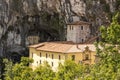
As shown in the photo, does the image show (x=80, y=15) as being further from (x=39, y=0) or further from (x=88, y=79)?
(x=88, y=79)

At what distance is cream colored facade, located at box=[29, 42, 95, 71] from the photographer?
193ft

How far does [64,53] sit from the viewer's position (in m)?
58.8

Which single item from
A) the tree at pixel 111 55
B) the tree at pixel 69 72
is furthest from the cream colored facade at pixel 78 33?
the tree at pixel 111 55

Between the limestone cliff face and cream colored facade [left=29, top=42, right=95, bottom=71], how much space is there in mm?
6408

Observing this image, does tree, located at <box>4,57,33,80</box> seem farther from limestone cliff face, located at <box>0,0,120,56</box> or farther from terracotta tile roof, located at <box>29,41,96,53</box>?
limestone cliff face, located at <box>0,0,120,56</box>

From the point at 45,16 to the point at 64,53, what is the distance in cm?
1379

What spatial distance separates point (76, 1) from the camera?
6756cm

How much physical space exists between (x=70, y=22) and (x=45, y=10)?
5042mm

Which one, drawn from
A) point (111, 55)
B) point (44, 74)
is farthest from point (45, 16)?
point (111, 55)

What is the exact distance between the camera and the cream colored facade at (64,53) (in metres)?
58.9

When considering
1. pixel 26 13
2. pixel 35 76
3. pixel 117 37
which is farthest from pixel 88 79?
pixel 26 13

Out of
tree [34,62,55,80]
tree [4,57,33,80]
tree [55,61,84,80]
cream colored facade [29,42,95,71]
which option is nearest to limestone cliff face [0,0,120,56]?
cream colored facade [29,42,95,71]

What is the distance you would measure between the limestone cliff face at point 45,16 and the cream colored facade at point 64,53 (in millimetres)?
6408

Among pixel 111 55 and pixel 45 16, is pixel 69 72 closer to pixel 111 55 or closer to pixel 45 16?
pixel 111 55
